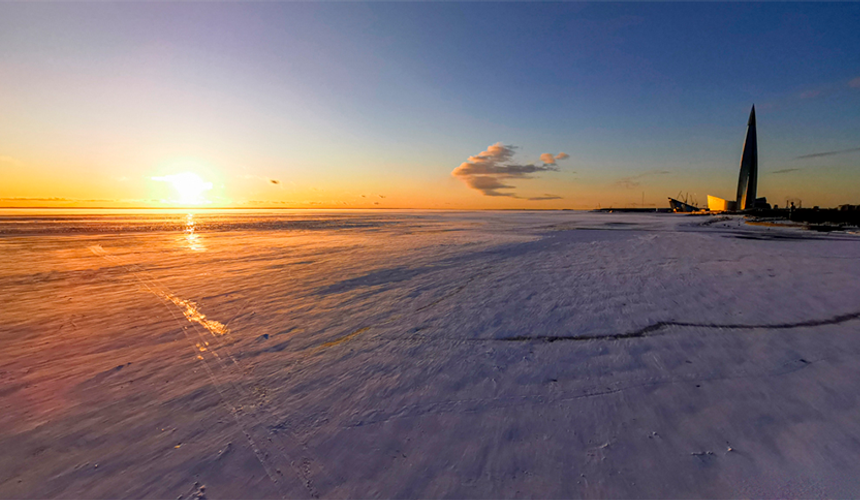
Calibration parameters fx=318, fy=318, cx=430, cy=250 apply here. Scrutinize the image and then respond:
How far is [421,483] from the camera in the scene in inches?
102

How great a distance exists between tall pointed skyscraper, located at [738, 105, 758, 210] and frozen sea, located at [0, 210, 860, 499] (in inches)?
4361

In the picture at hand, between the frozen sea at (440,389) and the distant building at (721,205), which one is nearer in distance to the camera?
the frozen sea at (440,389)

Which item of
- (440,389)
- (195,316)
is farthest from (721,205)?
(195,316)

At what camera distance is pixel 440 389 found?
3.88 meters

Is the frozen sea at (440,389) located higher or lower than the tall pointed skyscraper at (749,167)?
lower

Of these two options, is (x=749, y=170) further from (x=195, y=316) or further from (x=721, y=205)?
(x=195, y=316)

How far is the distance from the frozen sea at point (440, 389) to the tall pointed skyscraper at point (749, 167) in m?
111

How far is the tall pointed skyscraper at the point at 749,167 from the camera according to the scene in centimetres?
8594

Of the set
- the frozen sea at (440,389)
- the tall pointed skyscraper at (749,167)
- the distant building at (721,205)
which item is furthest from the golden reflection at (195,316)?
the distant building at (721,205)

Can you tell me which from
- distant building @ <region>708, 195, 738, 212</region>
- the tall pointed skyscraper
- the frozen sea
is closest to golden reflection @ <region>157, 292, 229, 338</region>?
the frozen sea

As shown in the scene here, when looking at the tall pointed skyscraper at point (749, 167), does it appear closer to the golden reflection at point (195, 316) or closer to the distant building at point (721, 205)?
the distant building at point (721, 205)

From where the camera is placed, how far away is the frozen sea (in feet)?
8.74

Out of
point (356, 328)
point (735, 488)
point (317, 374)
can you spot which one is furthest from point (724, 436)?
point (356, 328)

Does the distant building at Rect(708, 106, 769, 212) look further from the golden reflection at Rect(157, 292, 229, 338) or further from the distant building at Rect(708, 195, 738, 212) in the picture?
the golden reflection at Rect(157, 292, 229, 338)
